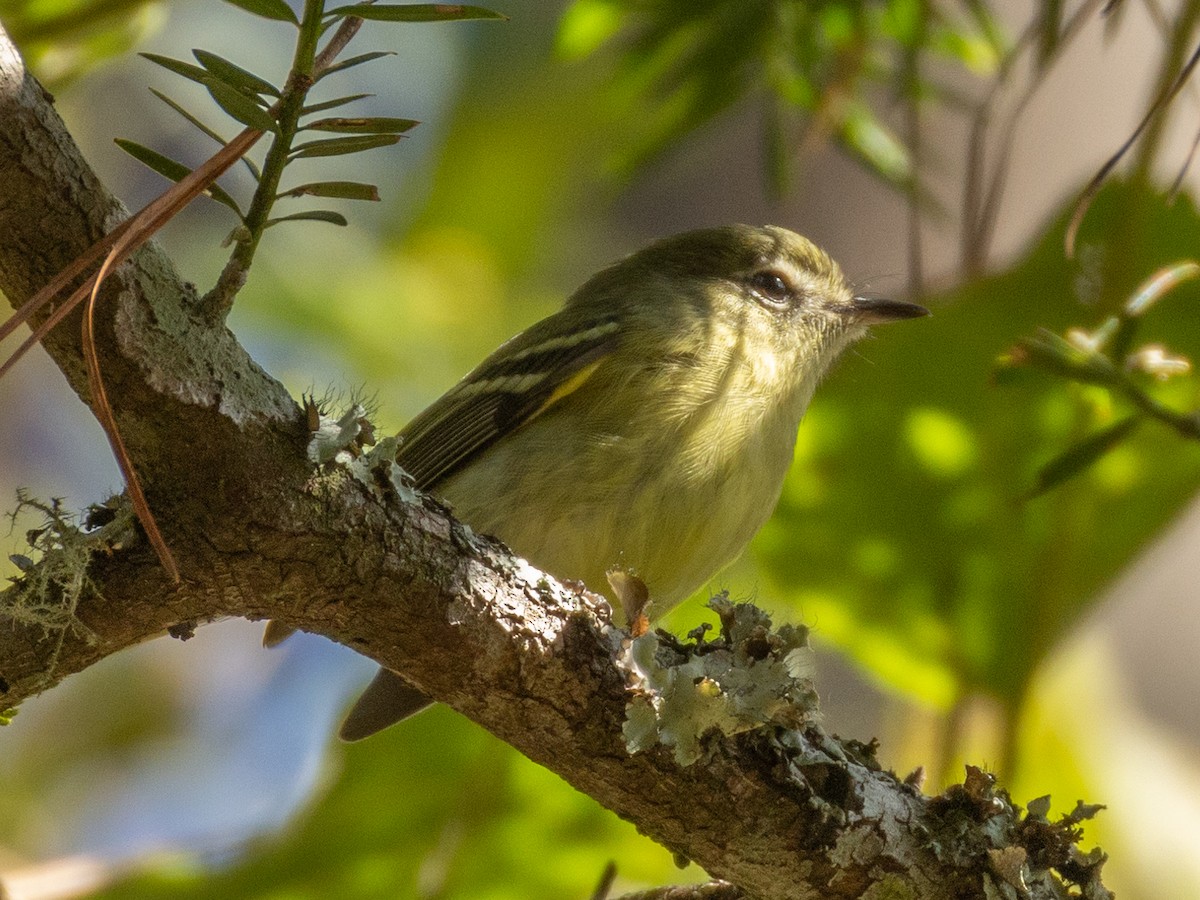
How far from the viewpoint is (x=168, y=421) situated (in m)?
1.40

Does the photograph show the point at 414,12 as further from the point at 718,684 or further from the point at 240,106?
the point at 718,684

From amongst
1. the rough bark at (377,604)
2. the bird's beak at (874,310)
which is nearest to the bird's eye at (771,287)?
the bird's beak at (874,310)

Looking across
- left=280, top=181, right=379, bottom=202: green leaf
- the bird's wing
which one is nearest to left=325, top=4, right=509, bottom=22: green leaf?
left=280, top=181, right=379, bottom=202: green leaf

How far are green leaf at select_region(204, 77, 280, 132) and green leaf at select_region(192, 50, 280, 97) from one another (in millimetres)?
29

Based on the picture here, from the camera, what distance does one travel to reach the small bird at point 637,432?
2717mm

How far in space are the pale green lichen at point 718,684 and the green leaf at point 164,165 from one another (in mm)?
761

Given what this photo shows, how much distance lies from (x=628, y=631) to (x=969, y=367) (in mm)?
1325

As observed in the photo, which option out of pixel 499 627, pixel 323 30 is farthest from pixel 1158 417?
pixel 323 30

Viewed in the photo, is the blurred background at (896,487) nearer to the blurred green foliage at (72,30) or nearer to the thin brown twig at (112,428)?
the blurred green foliage at (72,30)

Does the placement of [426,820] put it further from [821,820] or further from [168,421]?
[168,421]

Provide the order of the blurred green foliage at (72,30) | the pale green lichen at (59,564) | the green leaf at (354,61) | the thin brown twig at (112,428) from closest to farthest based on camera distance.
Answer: the thin brown twig at (112,428)
the green leaf at (354,61)
the pale green lichen at (59,564)
the blurred green foliage at (72,30)

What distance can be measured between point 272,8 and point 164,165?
7.7 inches

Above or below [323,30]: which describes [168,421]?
below

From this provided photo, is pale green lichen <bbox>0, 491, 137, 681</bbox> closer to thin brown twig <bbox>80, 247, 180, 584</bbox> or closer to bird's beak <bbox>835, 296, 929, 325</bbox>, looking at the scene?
thin brown twig <bbox>80, 247, 180, 584</bbox>
